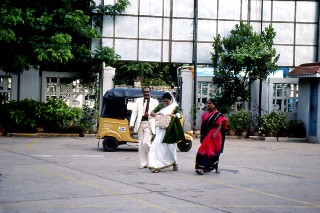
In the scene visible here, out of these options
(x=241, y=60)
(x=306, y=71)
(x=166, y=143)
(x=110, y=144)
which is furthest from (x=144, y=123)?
(x=306, y=71)

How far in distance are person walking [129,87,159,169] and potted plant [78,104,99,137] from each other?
35.5ft

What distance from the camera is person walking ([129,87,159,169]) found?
1449cm

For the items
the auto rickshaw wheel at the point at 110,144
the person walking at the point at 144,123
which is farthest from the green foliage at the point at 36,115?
the person walking at the point at 144,123

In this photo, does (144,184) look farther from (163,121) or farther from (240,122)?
(240,122)

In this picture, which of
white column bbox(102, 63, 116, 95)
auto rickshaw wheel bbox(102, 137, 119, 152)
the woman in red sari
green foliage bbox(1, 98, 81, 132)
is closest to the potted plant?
green foliage bbox(1, 98, 81, 132)

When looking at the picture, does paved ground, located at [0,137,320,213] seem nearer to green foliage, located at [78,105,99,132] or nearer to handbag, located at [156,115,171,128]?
handbag, located at [156,115,171,128]

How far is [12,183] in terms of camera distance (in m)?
11.2

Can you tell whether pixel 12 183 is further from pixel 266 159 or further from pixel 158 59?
pixel 158 59

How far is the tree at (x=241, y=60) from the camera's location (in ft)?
86.5

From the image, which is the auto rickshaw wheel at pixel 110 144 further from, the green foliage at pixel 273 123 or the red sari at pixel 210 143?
the green foliage at pixel 273 123

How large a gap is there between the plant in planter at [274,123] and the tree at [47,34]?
7.20 m

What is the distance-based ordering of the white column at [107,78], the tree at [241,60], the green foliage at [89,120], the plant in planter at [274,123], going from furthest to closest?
the white column at [107,78] → the tree at [241,60] → the plant in planter at [274,123] → the green foliage at [89,120]

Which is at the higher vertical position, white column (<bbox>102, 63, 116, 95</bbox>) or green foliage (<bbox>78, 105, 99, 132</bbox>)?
white column (<bbox>102, 63, 116, 95</bbox>)

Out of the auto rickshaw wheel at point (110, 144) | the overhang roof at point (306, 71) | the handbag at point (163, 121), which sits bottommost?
the auto rickshaw wheel at point (110, 144)
